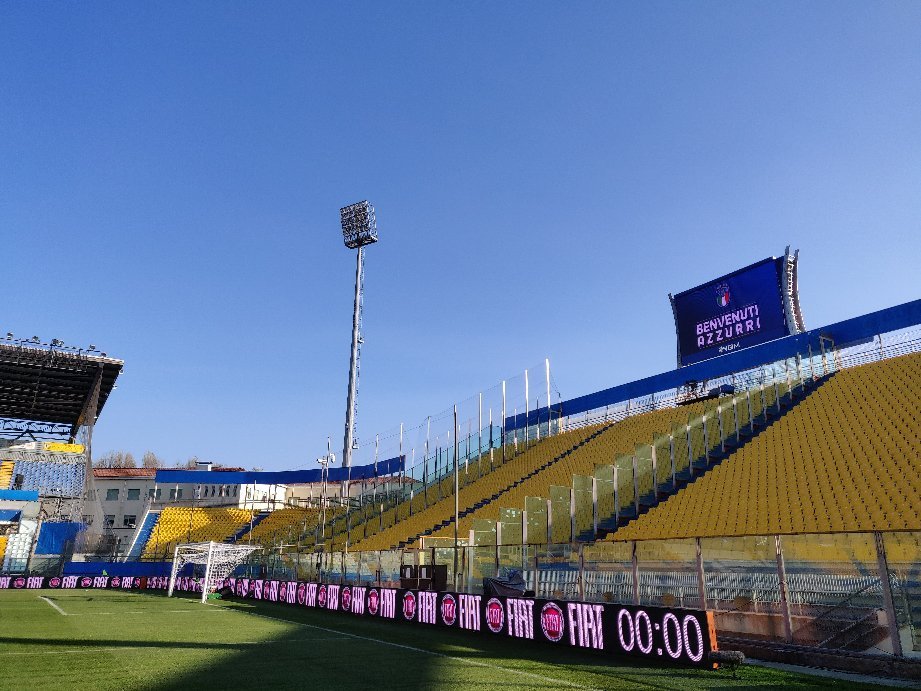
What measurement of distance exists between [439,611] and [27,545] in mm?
42797

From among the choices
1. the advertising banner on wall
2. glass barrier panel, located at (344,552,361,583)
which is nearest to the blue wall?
glass barrier panel, located at (344,552,361,583)

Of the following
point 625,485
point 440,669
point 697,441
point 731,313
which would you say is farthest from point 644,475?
point 731,313

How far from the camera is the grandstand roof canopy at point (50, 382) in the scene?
1742 inches

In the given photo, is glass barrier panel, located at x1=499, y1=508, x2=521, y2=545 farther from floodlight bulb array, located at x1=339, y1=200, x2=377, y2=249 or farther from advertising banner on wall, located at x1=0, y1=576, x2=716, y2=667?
floodlight bulb array, located at x1=339, y1=200, x2=377, y2=249

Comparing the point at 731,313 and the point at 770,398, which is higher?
the point at 731,313

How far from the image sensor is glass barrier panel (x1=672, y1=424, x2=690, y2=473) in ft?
75.1

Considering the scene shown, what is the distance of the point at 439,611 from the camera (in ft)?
58.3

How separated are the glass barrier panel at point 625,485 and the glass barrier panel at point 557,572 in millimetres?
4939

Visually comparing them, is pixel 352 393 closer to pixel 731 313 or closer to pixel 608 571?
pixel 731 313

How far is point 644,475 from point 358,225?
4875 centimetres

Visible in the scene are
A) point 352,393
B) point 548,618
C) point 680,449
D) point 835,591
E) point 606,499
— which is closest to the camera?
point 835,591

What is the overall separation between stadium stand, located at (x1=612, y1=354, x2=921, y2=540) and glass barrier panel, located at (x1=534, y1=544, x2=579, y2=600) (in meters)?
2.53

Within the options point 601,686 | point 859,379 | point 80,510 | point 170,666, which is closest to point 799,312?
point 859,379

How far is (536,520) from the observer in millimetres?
20609
